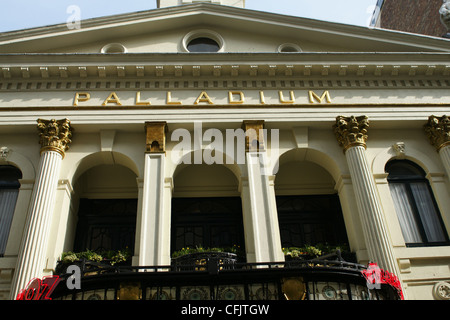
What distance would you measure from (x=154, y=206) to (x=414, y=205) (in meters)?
9.44

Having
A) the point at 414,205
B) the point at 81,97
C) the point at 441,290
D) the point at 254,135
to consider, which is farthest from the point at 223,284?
the point at 81,97

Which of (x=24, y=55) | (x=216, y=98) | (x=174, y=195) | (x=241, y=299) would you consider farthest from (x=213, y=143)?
(x=24, y=55)

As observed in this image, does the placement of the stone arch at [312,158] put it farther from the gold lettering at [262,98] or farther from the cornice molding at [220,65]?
the cornice molding at [220,65]

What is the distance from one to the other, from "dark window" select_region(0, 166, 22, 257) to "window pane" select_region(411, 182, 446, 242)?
1466 centimetres

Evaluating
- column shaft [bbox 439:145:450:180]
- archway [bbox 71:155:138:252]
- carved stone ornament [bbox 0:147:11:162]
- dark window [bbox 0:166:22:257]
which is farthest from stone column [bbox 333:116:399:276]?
carved stone ornament [bbox 0:147:11:162]

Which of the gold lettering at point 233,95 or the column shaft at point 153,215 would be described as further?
the gold lettering at point 233,95

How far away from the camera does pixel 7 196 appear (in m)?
17.0

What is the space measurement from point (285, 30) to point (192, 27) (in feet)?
13.9

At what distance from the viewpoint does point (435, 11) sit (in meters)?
29.5

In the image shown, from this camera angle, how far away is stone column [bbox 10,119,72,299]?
1438 centimetres

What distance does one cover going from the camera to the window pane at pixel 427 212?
653 inches

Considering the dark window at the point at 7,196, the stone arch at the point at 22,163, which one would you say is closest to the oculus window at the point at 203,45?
the stone arch at the point at 22,163

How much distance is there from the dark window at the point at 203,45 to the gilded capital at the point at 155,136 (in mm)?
4919

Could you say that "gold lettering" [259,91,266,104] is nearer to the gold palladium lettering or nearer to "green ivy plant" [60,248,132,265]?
the gold palladium lettering
